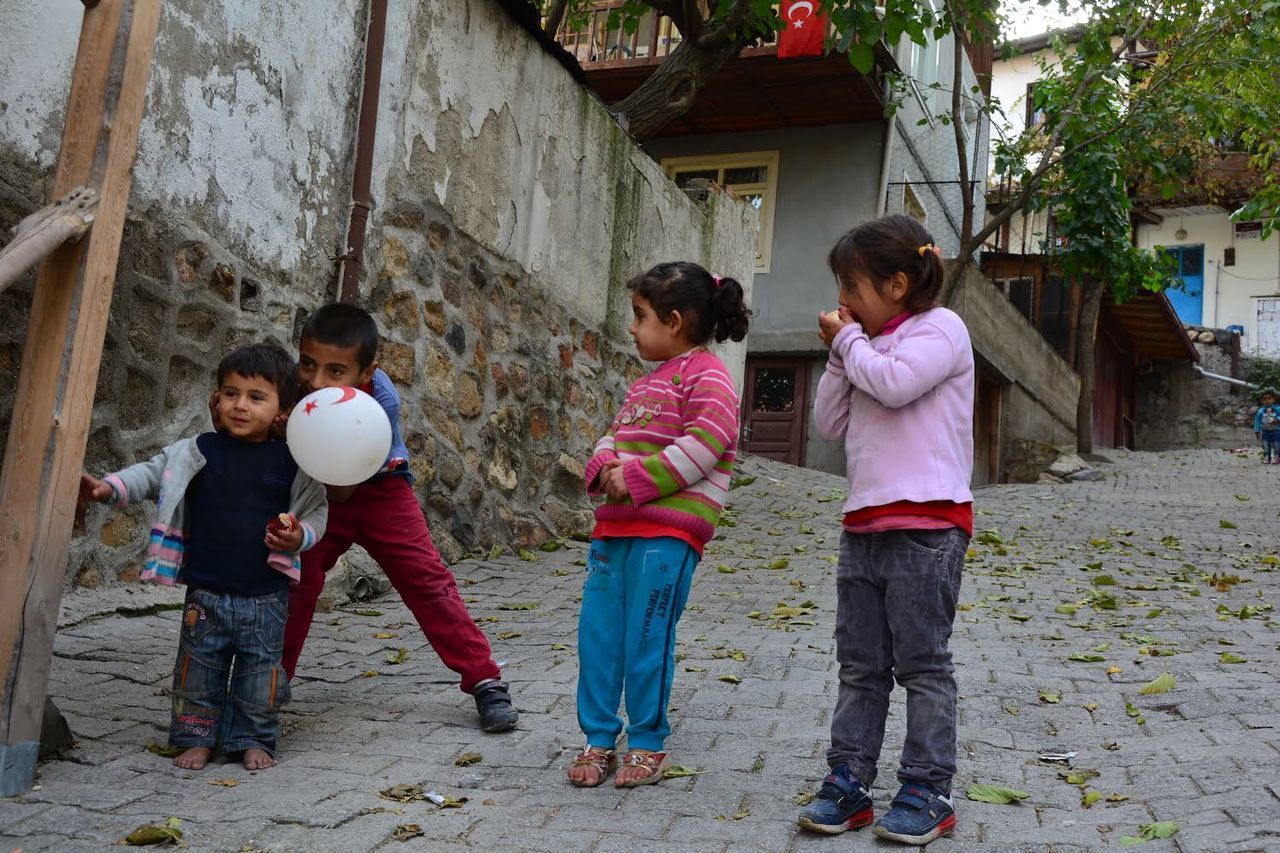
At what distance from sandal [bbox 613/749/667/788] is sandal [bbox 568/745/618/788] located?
0.05m

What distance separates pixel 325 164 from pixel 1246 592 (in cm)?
582

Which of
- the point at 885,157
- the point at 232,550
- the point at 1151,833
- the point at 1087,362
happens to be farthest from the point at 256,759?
the point at 1087,362

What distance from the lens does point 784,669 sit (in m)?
4.60

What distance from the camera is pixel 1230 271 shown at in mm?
33031

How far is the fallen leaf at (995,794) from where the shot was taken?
3018mm

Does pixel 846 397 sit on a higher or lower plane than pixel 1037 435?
lower

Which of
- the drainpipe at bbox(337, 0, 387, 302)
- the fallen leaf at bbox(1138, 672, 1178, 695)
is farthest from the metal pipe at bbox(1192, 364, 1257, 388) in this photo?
the drainpipe at bbox(337, 0, 387, 302)

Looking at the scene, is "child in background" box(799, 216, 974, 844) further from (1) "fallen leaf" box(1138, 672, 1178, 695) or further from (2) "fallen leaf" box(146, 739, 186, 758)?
(1) "fallen leaf" box(1138, 672, 1178, 695)

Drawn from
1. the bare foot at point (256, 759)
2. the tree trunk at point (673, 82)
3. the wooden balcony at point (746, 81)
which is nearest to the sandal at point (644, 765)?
the bare foot at point (256, 759)

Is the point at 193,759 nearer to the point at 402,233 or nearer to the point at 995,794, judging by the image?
the point at 995,794

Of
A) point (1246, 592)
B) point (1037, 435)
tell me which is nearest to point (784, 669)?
point (1246, 592)

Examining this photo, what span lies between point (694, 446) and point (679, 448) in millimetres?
40

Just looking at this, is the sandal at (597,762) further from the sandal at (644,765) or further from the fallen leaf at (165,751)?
the fallen leaf at (165,751)

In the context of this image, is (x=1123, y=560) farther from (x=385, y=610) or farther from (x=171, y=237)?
(x=171, y=237)
